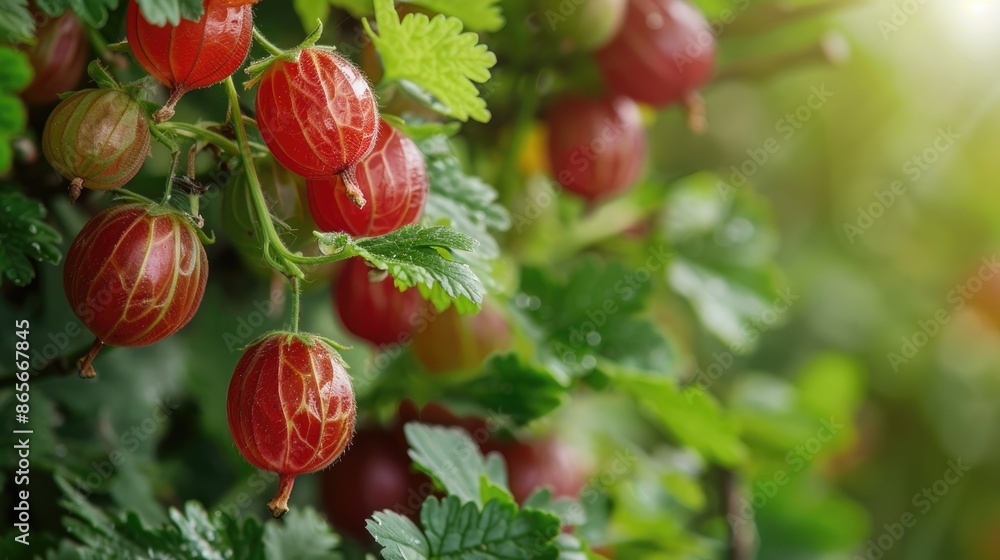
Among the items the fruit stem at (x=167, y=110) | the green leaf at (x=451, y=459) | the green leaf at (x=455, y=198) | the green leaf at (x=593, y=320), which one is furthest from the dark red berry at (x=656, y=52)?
the fruit stem at (x=167, y=110)

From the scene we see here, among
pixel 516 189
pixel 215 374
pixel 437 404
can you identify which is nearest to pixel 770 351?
pixel 516 189

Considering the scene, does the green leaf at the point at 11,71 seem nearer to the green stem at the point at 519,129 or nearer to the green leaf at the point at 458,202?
the green leaf at the point at 458,202

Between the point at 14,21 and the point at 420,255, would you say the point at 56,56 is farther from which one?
the point at 420,255

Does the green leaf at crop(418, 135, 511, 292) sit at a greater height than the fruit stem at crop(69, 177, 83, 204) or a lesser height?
lesser

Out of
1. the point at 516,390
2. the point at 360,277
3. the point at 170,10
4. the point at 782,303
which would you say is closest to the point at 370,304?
the point at 360,277

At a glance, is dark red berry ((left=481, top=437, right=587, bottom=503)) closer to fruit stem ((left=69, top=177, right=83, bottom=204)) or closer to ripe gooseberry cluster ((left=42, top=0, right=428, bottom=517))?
ripe gooseberry cluster ((left=42, top=0, right=428, bottom=517))

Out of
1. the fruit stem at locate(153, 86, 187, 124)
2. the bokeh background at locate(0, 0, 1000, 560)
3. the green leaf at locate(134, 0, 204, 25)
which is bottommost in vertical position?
the bokeh background at locate(0, 0, 1000, 560)

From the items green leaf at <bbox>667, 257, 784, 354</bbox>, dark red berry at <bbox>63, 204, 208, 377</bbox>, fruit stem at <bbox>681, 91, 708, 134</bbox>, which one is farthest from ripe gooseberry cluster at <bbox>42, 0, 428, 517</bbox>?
green leaf at <bbox>667, 257, 784, 354</bbox>

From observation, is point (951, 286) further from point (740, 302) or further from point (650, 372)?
point (650, 372)
